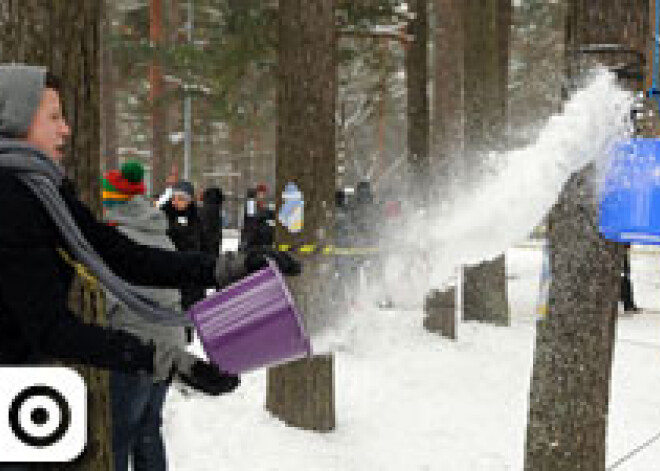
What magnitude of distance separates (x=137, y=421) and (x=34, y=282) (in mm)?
1888

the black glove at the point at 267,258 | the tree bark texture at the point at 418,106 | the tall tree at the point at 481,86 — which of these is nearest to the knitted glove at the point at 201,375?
the black glove at the point at 267,258

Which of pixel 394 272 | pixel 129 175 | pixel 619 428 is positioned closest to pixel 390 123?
pixel 394 272

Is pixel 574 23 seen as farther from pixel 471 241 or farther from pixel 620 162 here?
pixel 471 241

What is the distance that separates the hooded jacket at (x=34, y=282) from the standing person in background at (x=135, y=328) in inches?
52.4

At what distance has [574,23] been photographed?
11.6ft

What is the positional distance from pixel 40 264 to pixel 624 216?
2.25m

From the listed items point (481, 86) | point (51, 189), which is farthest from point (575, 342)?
point (481, 86)

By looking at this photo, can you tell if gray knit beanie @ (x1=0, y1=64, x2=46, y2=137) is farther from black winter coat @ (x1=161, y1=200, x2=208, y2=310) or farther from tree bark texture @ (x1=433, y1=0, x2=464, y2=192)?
tree bark texture @ (x1=433, y1=0, x2=464, y2=192)

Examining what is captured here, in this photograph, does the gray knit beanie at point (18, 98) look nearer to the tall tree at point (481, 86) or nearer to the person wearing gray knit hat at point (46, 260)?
the person wearing gray knit hat at point (46, 260)

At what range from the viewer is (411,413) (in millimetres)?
5941

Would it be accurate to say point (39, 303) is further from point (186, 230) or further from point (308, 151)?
point (186, 230)

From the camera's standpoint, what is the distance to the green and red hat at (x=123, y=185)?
3438mm

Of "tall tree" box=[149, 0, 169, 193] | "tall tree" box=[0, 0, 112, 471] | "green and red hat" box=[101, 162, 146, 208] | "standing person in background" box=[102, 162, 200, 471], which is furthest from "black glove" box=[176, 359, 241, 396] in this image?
"tall tree" box=[149, 0, 169, 193]

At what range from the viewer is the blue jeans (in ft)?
10.9
